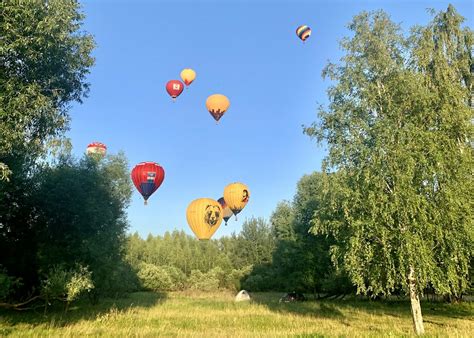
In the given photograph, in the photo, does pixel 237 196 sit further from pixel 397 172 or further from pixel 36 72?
pixel 36 72

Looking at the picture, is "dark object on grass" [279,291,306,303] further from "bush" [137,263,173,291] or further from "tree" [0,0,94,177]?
"bush" [137,263,173,291]

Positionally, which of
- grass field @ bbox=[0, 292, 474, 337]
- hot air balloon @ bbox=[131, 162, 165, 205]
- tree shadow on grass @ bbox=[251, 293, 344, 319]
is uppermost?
hot air balloon @ bbox=[131, 162, 165, 205]

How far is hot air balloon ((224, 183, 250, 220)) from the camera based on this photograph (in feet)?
144

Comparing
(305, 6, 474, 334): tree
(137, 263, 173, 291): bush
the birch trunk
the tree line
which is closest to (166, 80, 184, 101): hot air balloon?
the tree line

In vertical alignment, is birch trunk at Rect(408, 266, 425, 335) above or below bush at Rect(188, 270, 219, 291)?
below

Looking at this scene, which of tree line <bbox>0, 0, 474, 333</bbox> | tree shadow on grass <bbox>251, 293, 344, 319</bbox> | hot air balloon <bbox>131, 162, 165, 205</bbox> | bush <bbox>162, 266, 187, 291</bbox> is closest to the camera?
tree line <bbox>0, 0, 474, 333</bbox>

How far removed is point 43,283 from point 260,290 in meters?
48.5

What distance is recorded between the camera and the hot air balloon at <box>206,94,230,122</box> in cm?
4366

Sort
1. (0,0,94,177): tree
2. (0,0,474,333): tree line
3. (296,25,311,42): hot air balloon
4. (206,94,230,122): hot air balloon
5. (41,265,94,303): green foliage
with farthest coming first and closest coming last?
(206,94,230,122): hot air balloon, (296,25,311,42): hot air balloon, (41,265,94,303): green foliage, (0,0,474,333): tree line, (0,0,94,177): tree

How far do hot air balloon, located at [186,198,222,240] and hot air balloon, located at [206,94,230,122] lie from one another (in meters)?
10.2

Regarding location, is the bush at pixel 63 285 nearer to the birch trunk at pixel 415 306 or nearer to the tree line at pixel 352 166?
the tree line at pixel 352 166

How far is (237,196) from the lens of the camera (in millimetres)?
43750

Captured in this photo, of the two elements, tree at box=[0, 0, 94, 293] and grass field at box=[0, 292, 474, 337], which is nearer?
tree at box=[0, 0, 94, 293]

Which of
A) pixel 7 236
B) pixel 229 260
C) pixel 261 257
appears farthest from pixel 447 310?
pixel 229 260
